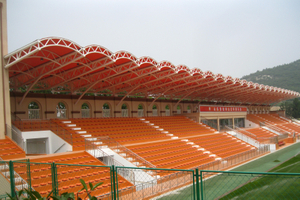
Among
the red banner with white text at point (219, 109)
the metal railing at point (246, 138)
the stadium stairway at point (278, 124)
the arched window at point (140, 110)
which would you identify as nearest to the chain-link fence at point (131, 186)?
the arched window at point (140, 110)

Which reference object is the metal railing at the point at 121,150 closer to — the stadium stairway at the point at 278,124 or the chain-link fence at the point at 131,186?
the chain-link fence at the point at 131,186

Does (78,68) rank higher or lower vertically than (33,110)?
higher

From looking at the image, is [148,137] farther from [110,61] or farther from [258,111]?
[258,111]

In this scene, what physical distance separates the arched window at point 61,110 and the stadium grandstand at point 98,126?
8cm

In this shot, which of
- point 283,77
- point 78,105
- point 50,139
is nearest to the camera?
point 50,139

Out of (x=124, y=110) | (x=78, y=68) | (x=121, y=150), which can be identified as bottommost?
(x=121, y=150)

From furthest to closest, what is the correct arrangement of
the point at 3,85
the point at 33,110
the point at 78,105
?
1. the point at 78,105
2. the point at 33,110
3. the point at 3,85

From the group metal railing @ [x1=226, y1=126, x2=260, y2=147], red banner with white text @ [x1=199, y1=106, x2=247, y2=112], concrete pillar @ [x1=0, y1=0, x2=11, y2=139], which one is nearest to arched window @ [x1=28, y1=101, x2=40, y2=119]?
concrete pillar @ [x1=0, y1=0, x2=11, y2=139]

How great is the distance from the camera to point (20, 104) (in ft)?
61.2

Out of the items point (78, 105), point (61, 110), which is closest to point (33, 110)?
point (61, 110)

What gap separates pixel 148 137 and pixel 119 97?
22.1ft

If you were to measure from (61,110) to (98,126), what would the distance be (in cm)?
386

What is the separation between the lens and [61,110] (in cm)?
2173

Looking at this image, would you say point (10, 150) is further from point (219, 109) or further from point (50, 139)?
point (219, 109)
